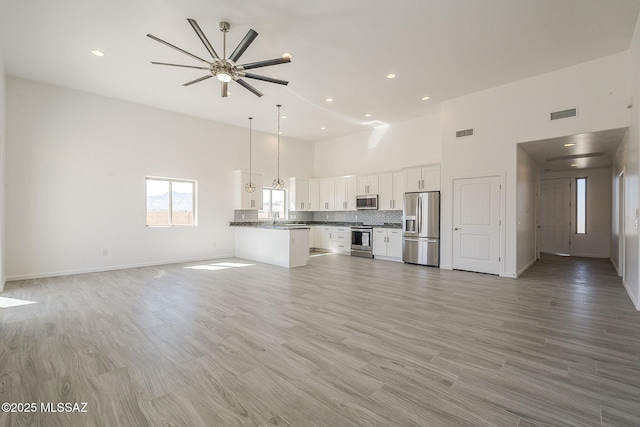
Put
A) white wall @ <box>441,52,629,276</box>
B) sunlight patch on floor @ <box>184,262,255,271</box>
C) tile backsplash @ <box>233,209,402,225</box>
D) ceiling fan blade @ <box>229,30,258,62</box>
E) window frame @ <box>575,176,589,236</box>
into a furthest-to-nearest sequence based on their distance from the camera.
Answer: window frame @ <box>575,176,589,236</box> → tile backsplash @ <box>233,209,402,225</box> → sunlight patch on floor @ <box>184,262,255,271</box> → white wall @ <box>441,52,629,276</box> → ceiling fan blade @ <box>229,30,258,62</box>

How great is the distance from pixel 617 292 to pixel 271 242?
6.52 meters

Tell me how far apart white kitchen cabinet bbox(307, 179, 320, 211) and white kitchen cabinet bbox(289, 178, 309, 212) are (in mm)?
199

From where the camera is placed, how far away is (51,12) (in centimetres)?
359

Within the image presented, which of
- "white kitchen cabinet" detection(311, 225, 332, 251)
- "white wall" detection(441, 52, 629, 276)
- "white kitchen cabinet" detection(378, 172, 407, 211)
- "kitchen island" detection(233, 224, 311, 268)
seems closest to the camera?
"white wall" detection(441, 52, 629, 276)

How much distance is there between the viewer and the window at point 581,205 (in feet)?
29.1

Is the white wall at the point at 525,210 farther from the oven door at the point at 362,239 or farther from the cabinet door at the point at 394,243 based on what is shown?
the oven door at the point at 362,239

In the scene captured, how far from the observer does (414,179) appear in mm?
7395

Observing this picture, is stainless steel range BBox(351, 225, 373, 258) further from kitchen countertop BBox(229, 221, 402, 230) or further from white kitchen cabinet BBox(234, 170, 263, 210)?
white kitchen cabinet BBox(234, 170, 263, 210)

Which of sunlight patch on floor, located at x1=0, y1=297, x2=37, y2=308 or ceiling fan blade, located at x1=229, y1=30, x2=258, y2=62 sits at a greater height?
ceiling fan blade, located at x1=229, y1=30, x2=258, y2=62

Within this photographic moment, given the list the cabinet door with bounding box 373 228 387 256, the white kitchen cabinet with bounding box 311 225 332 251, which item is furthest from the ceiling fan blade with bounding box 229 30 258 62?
the white kitchen cabinet with bounding box 311 225 332 251

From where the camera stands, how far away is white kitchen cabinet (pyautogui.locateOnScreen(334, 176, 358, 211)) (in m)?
9.07

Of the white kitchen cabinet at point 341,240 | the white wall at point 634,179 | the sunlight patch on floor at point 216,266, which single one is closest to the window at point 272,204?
the white kitchen cabinet at point 341,240

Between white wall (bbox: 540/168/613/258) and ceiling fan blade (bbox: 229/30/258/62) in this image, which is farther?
white wall (bbox: 540/168/613/258)

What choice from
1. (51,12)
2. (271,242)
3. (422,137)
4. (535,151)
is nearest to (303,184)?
(271,242)
